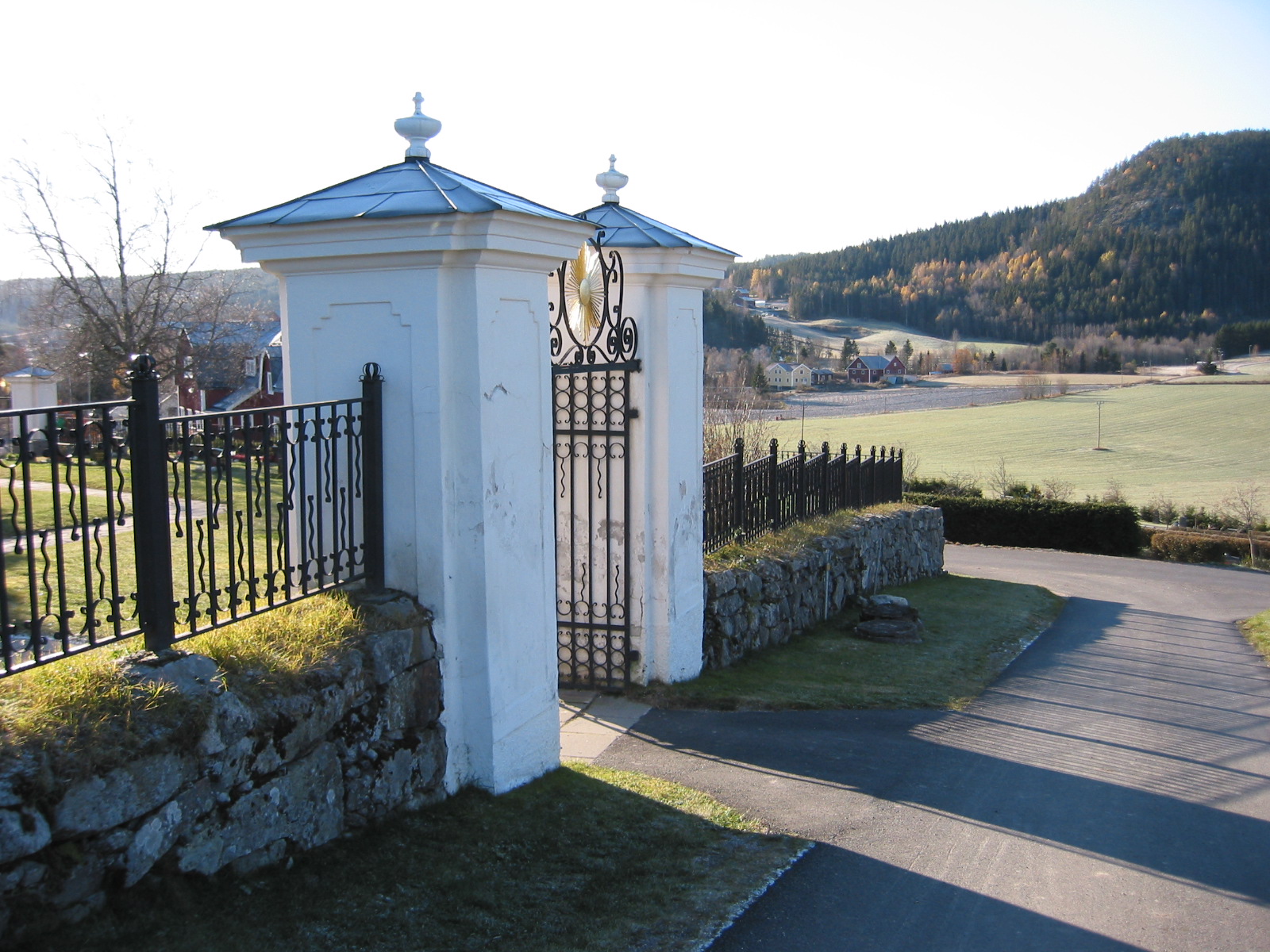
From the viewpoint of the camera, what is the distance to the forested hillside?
11656cm

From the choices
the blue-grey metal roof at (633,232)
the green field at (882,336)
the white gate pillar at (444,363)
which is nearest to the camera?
the white gate pillar at (444,363)

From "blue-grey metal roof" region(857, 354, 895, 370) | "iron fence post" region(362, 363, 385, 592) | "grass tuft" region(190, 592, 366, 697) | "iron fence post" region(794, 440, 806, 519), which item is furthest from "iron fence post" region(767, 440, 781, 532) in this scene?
"blue-grey metal roof" region(857, 354, 895, 370)

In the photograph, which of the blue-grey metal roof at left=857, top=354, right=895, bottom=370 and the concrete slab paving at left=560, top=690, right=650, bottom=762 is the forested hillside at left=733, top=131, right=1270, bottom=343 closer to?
the blue-grey metal roof at left=857, top=354, right=895, bottom=370

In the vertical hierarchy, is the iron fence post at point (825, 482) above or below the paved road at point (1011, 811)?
above

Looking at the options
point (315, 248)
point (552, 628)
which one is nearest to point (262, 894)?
point (552, 628)

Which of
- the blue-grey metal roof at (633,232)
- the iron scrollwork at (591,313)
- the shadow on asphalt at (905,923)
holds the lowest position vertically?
the shadow on asphalt at (905,923)

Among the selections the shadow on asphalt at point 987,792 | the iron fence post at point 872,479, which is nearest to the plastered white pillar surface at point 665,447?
the shadow on asphalt at point 987,792

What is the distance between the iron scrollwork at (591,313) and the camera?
7.45m

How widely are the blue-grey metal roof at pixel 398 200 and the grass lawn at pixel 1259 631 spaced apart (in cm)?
1180

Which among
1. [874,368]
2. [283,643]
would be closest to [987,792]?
[283,643]

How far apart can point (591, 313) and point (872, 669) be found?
440 cm

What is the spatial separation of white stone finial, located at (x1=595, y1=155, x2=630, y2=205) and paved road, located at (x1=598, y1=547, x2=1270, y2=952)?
401 centimetres

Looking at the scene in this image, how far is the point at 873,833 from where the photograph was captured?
535 cm

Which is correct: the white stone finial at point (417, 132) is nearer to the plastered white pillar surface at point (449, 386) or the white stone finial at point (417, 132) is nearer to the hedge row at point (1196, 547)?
the plastered white pillar surface at point (449, 386)
